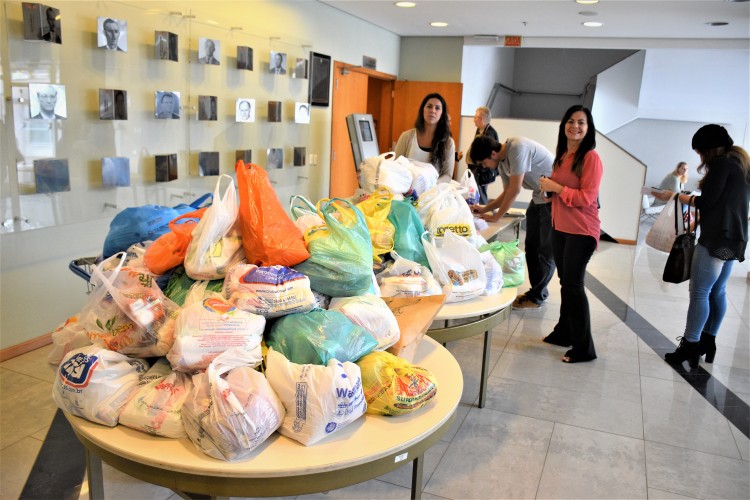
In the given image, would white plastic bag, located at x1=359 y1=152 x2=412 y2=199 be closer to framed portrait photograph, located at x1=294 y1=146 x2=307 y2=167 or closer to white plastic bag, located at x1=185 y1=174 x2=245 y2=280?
white plastic bag, located at x1=185 y1=174 x2=245 y2=280

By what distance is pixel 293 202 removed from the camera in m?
2.13

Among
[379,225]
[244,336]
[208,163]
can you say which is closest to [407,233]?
[379,225]

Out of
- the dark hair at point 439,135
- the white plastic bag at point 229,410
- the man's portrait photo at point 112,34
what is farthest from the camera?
the dark hair at point 439,135

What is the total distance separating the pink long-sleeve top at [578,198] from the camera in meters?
3.27

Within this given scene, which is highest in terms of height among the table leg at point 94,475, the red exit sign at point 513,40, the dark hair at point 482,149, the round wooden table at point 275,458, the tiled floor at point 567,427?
the red exit sign at point 513,40

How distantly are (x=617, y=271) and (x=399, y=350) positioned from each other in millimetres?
5218

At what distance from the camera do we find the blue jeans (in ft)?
11.5

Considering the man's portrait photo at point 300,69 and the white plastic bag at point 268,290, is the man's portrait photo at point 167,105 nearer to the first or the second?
the man's portrait photo at point 300,69

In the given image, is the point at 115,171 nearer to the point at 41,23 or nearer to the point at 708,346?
the point at 41,23

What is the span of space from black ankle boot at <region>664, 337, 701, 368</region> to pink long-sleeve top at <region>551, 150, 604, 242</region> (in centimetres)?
101

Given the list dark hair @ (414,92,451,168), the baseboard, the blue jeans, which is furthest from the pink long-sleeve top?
the baseboard

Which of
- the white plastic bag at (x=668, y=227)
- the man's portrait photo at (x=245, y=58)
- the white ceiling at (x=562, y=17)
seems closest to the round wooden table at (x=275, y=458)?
the white plastic bag at (x=668, y=227)

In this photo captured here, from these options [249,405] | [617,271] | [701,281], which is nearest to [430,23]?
[617,271]

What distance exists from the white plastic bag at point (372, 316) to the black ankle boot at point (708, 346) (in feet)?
9.57
